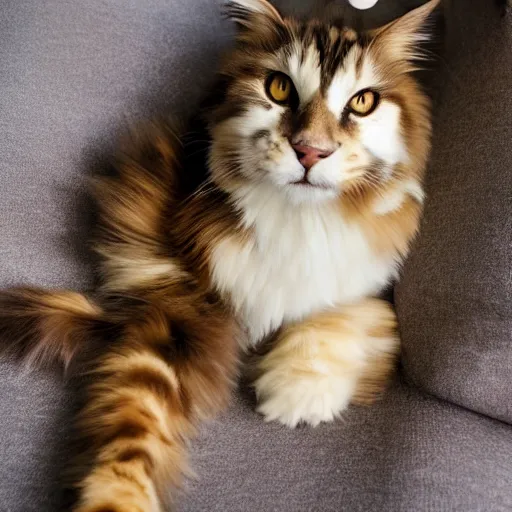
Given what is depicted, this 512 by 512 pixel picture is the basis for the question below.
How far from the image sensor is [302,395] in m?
0.99

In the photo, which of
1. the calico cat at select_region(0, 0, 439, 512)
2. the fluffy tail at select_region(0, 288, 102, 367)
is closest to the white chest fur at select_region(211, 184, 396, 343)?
the calico cat at select_region(0, 0, 439, 512)

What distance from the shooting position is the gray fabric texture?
0.94 meters

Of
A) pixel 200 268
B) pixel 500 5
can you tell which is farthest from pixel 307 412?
pixel 500 5

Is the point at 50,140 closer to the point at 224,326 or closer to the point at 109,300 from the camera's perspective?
the point at 109,300

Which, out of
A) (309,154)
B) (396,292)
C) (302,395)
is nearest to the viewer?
(309,154)

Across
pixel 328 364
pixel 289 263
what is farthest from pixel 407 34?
pixel 328 364

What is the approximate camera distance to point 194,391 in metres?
0.98

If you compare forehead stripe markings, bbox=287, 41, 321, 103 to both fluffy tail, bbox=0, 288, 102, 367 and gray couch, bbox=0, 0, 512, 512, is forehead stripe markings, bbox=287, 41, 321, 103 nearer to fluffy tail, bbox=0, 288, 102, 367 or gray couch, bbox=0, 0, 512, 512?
gray couch, bbox=0, 0, 512, 512

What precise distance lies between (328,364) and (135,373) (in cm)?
33

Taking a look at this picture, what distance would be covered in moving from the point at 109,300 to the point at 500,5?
2.87 ft

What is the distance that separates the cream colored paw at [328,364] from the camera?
99cm

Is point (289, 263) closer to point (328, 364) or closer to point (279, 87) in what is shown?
point (328, 364)

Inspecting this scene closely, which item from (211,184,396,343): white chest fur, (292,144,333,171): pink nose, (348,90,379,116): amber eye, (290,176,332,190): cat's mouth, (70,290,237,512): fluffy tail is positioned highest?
(348,90,379,116): amber eye

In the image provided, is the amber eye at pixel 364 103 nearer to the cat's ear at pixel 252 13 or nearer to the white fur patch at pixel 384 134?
the white fur patch at pixel 384 134
